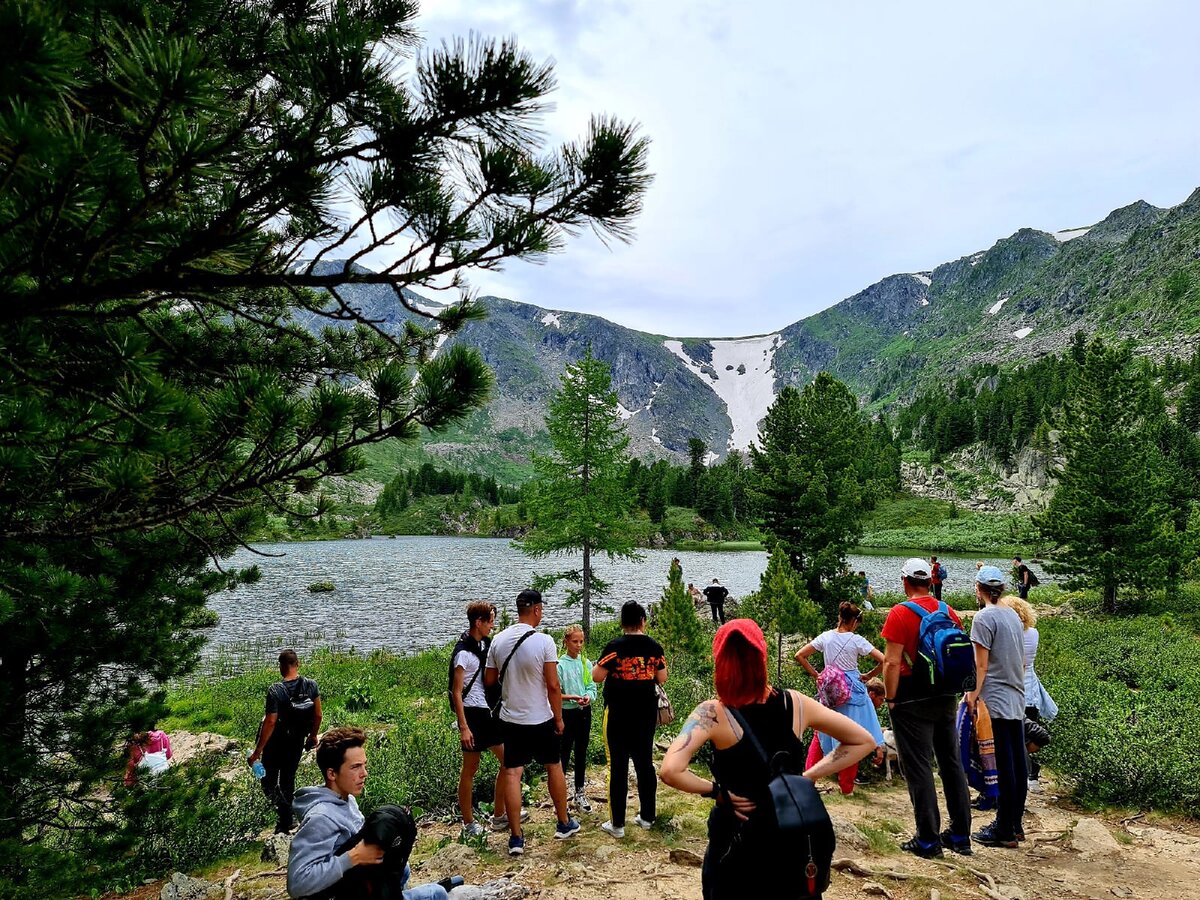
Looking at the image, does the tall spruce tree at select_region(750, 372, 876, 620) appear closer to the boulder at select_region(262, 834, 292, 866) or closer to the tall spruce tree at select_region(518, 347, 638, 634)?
the tall spruce tree at select_region(518, 347, 638, 634)

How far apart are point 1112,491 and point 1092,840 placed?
70.0 feet

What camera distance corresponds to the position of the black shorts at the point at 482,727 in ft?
18.6

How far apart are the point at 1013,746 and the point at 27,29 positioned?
24.2 ft

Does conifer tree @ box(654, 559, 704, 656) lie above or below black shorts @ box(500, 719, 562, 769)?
below

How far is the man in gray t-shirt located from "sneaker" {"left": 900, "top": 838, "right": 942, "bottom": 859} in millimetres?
712

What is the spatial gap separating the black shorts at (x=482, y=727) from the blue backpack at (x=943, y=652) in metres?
3.83

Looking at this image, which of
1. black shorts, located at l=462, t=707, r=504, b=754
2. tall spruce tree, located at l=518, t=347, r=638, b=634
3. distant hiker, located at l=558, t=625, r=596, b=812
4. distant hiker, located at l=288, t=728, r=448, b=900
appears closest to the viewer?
distant hiker, located at l=288, t=728, r=448, b=900

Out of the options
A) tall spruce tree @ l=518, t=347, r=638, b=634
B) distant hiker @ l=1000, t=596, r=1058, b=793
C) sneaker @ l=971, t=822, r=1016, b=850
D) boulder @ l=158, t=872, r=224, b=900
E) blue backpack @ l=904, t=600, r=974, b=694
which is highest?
tall spruce tree @ l=518, t=347, r=638, b=634

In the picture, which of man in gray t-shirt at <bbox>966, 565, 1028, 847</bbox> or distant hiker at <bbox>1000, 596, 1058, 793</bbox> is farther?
distant hiker at <bbox>1000, 596, 1058, 793</bbox>

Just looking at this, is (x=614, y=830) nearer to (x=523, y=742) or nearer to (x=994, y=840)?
(x=523, y=742)

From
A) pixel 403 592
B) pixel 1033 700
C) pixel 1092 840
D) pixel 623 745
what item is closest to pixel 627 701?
pixel 623 745

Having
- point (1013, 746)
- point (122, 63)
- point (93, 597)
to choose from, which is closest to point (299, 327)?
point (93, 597)

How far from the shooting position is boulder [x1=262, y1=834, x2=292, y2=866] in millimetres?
5797

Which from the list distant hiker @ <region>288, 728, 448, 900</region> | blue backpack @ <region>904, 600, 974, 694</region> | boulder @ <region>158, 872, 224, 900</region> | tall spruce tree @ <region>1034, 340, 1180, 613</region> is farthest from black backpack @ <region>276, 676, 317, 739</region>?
tall spruce tree @ <region>1034, 340, 1180, 613</region>
